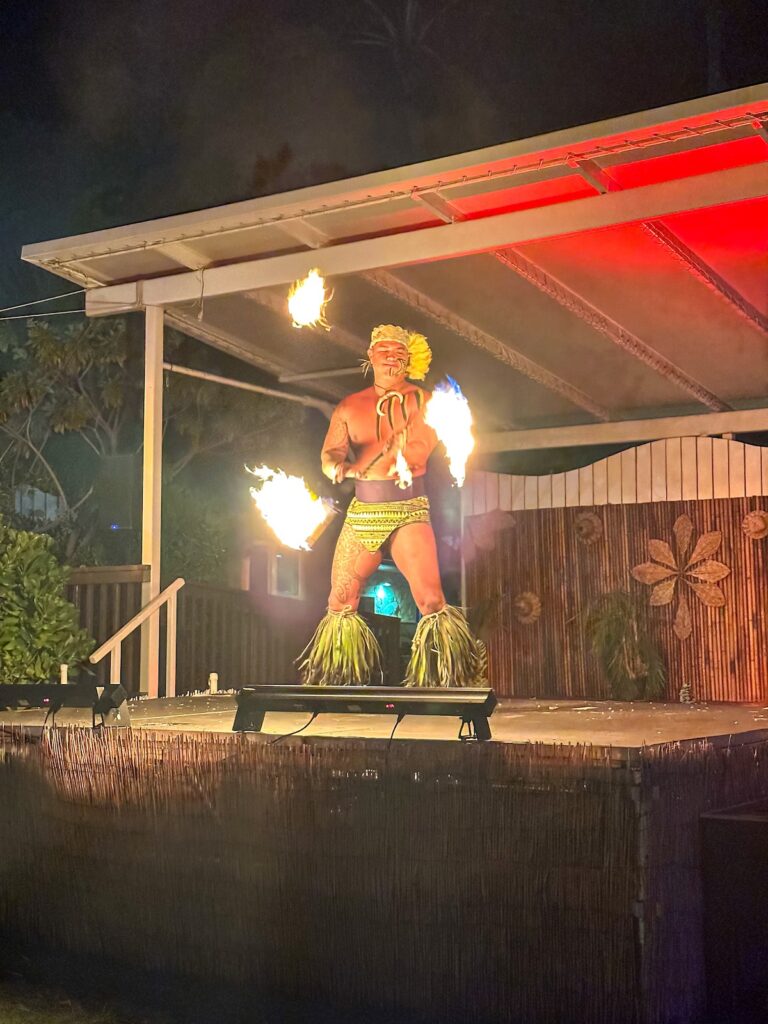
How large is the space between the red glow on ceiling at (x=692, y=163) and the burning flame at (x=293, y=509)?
2.37 meters

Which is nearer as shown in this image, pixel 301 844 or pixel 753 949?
pixel 753 949

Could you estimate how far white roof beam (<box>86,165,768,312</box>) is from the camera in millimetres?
6266

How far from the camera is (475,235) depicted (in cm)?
704

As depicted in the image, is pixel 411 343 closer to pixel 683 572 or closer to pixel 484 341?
pixel 484 341

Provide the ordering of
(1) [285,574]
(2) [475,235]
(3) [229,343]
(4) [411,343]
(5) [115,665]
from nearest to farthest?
(4) [411,343] → (2) [475,235] → (5) [115,665] → (3) [229,343] → (1) [285,574]

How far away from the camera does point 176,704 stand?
734cm

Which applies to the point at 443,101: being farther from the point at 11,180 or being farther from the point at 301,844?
the point at 301,844

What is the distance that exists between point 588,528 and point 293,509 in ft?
16.1

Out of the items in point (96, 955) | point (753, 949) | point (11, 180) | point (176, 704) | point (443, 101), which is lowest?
point (96, 955)

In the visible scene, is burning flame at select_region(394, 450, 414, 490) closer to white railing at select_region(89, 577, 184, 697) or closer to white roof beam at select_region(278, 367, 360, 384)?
white railing at select_region(89, 577, 184, 697)

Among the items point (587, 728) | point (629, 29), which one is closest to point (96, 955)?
Answer: point (587, 728)

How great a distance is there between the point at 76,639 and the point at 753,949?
193 inches

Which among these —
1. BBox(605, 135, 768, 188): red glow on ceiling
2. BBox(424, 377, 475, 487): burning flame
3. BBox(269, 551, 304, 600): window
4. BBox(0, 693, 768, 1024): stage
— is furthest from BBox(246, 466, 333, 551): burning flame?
BBox(269, 551, 304, 600): window

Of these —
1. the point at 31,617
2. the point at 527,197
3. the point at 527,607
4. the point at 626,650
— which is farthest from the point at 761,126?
the point at 527,607
